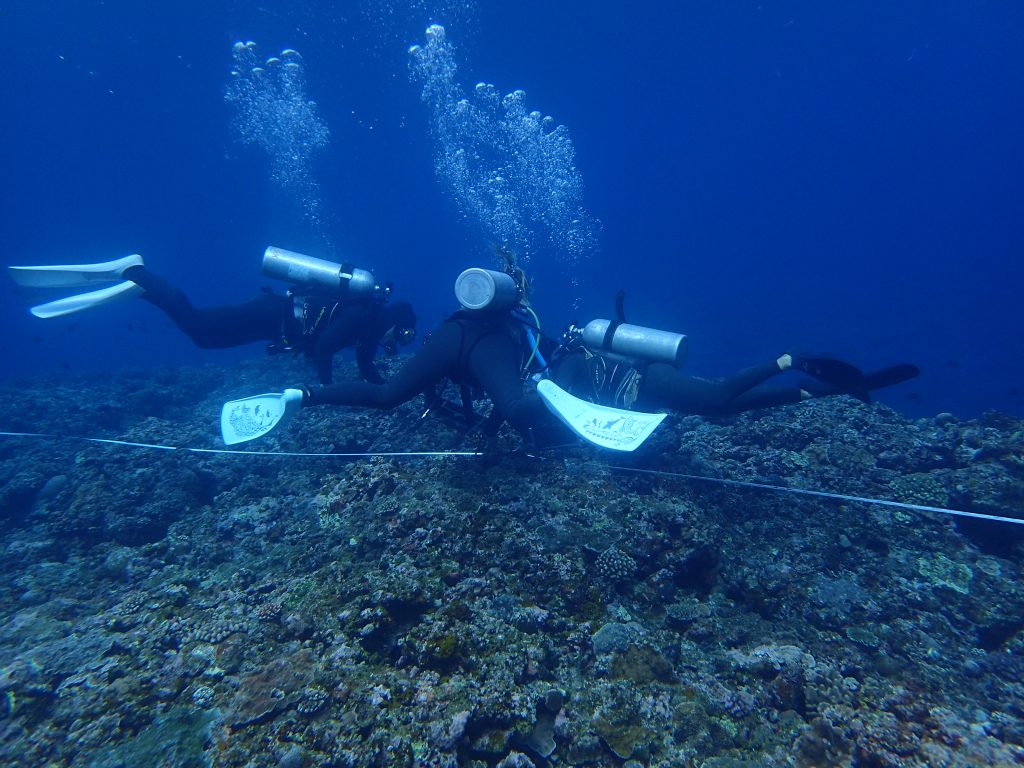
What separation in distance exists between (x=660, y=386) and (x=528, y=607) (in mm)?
3160

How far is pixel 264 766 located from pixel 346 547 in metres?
2.16

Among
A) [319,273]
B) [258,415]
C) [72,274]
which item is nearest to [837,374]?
[258,415]

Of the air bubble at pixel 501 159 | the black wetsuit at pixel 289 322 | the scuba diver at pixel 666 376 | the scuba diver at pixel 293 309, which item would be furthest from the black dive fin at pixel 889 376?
the air bubble at pixel 501 159

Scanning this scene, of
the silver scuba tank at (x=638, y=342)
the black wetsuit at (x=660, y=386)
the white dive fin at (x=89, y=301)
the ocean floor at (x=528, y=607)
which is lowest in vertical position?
the ocean floor at (x=528, y=607)

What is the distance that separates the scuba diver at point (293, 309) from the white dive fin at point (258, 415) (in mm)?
1287

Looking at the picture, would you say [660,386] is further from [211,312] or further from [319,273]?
[211,312]

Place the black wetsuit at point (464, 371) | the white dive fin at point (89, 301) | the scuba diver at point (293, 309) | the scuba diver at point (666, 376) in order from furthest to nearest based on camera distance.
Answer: the white dive fin at point (89, 301), the scuba diver at point (293, 309), the black wetsuit at point (464, 371), the scuba diver at point (666, 376)

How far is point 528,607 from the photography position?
12.6ft

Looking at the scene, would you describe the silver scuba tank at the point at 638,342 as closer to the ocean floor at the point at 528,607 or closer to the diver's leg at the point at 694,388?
the diver's leg at the point at 694,388

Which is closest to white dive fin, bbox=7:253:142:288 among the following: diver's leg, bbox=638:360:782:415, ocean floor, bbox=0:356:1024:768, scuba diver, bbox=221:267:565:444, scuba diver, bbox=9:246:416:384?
scuba diver, bbox=9:246:416:384

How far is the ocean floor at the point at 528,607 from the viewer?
287 centimetres

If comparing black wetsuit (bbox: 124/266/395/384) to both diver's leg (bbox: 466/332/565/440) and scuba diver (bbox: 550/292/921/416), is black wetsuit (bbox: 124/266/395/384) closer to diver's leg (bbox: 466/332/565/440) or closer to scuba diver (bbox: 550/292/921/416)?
diver's leg (bbox: 466/332/565/440)

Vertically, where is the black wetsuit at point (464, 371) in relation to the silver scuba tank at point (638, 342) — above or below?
below

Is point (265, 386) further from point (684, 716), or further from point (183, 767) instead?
point (684, 716)
